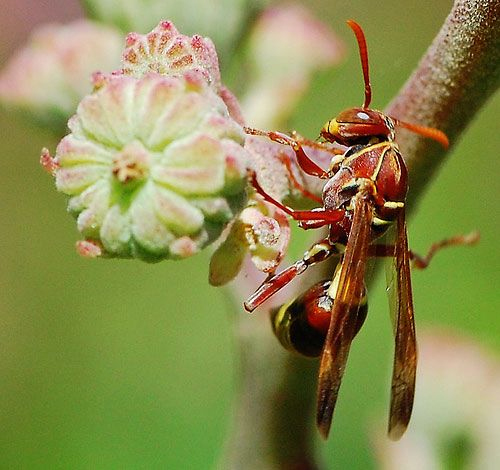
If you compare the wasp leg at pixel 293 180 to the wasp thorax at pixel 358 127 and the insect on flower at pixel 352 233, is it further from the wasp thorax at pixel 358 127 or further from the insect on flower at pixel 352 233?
the wasp thorax at pixel 358 127

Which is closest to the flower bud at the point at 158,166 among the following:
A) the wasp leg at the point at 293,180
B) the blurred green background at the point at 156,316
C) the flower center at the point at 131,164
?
the flower center at the point at 131,164

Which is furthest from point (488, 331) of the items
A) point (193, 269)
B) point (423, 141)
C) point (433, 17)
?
point (423, 141)

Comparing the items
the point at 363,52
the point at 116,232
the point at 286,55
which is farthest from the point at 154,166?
the point at 286,55

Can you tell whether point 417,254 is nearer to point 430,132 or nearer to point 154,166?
point 430,132

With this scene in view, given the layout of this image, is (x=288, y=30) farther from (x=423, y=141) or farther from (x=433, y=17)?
(x=433, y=17)

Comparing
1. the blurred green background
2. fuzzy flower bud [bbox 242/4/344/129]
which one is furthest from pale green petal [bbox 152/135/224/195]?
the blurred green background

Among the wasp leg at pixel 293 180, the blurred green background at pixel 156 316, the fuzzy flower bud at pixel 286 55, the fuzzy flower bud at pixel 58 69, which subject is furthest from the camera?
the blurred green background at pixel 156 316

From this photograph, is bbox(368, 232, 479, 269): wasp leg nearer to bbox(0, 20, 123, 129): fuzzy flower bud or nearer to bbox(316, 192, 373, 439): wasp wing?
bbox(316, 192, 373, 439): wasp wing
